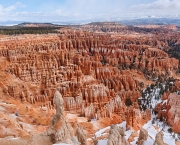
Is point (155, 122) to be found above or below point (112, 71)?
below

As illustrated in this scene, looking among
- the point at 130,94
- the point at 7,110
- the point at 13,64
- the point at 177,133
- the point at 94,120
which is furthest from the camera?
the point at 130,94

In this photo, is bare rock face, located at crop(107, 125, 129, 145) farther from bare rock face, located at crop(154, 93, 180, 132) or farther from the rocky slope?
bare rock face, located at crop(154, 93, 180, 132)

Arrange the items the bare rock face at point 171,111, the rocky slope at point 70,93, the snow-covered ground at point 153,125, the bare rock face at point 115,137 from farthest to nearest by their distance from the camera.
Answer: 1. the bare rock face at point 171,111
2. the rocky slope at point 70,93
3. the snow-covered ground at point 153,125
4. the bare rock face at point 115,137

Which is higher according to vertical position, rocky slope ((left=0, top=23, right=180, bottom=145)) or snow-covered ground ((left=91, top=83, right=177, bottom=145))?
rocky slope ((left=0, top=23, right=180, bottom=145))

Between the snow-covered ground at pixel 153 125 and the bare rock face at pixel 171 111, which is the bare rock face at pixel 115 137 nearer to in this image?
the snow-covered ground at pixel 153 125

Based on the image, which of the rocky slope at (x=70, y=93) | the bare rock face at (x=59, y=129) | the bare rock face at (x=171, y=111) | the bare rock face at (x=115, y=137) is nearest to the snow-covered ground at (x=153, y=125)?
the rocky slope at (x=70, y=93)

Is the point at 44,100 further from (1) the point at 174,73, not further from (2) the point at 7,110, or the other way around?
(1) the point at 174,73

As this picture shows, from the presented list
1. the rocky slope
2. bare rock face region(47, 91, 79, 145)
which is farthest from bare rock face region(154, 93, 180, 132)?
bare rock face region(47, 91, 79, 145)

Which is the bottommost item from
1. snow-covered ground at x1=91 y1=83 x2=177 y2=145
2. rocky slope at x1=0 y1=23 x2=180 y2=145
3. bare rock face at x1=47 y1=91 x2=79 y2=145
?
snow-covered ground at x1=91 y1=83 x2=177 y2=145

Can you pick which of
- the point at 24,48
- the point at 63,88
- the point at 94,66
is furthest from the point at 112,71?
the point at 24,48

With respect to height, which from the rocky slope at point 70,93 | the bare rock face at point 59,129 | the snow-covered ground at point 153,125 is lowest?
the snow-covered ground at point 153,125

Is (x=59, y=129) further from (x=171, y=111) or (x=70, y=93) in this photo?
(x=70, y=93)
